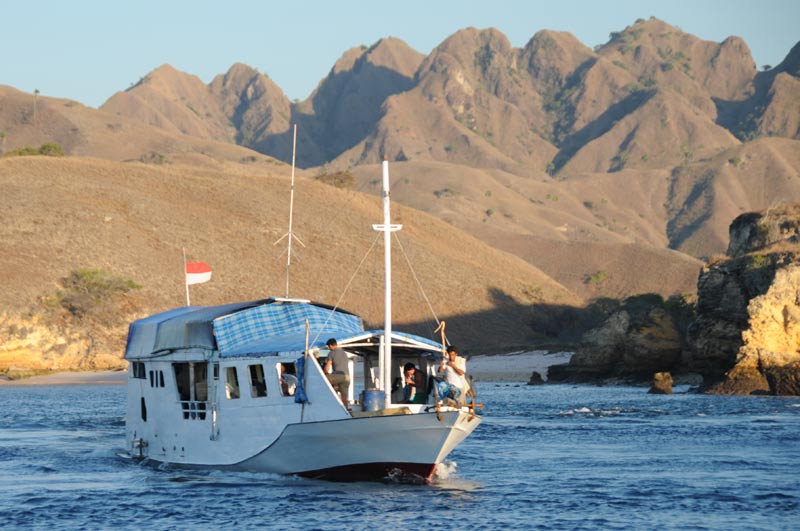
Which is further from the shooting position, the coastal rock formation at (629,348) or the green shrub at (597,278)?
the green shrub at (597,278)

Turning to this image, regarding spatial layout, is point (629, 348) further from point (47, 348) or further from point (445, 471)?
point (47, 348)

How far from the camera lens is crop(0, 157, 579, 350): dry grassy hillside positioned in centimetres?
10912

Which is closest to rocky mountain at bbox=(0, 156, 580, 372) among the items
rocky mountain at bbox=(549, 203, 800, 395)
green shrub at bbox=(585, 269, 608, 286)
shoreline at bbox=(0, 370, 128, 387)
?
shoreline at bbox=(0, 370, 128, 387)

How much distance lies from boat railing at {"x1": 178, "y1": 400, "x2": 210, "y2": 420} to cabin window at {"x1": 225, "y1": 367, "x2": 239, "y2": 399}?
33.8 inches

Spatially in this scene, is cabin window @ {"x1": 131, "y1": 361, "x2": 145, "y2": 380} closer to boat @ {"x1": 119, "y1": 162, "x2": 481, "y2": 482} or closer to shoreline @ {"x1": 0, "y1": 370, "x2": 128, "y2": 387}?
boat @ {"x1": 119, "y1": 162, "x2": 481, "y2": 482}

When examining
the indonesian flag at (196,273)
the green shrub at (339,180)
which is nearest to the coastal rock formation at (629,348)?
the indonesian flag at (196,273)

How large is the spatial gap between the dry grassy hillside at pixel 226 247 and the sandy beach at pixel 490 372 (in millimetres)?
11002

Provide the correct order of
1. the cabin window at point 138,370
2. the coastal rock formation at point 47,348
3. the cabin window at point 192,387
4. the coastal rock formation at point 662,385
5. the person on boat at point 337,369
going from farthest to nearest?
the coastal rock formation at point 47,348
the coastal rock formation at point 662,385
the cabin window at point 138,370
the cabin window at point 192,387
the person on boat at point 337,369

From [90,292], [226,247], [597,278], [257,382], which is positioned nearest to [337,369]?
[257,382]

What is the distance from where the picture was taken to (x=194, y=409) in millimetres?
31922

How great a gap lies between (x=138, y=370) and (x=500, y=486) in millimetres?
12369

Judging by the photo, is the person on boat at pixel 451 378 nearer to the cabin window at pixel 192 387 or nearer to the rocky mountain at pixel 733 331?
the cabin window at pixel 192 387

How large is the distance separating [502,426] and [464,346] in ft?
211

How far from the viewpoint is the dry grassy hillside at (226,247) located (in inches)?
4296
